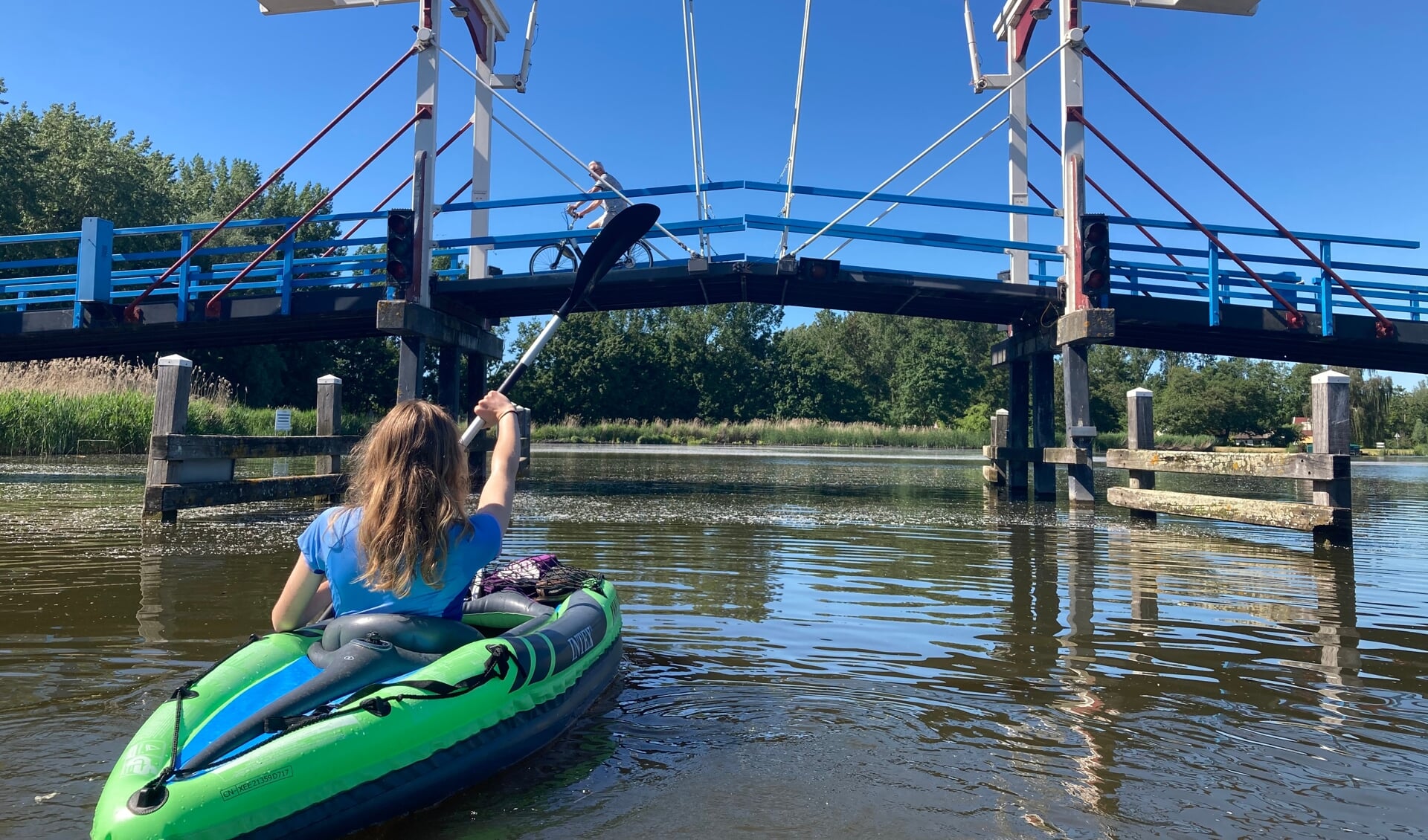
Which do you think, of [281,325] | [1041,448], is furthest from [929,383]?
[281,325]

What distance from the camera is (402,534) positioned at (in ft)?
8.48

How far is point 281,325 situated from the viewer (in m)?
12.2

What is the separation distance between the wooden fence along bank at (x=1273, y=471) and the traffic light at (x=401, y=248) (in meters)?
8.56

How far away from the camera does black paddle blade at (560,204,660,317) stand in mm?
6461

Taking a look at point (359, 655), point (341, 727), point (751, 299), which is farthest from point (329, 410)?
point (341, 727)

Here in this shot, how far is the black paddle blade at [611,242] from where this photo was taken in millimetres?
6461

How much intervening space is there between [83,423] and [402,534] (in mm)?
16017

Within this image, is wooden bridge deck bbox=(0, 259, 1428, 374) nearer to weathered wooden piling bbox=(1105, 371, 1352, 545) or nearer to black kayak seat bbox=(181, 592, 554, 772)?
weathered wooden piling bbox=(1105, 371, 1352, 545)

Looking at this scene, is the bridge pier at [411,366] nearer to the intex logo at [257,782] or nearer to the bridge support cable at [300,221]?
the bridge support cable at [300,221]

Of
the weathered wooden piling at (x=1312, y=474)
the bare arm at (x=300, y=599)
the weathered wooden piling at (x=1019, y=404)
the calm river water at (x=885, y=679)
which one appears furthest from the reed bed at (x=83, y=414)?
the weathered wooden piling at (x=1312, y=474)

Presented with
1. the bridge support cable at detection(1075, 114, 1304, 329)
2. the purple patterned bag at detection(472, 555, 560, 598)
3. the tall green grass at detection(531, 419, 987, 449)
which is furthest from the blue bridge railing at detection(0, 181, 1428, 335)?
the tall green grass at detection(531, 419, 987, 449)

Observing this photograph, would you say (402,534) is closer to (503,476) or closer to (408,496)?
(408,496)

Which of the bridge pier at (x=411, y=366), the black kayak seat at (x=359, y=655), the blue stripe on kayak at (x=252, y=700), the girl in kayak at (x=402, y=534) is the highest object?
the bridge pier at (x=411, y=366)

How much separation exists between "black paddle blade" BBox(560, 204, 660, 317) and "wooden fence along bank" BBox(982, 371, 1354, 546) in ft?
18.6
